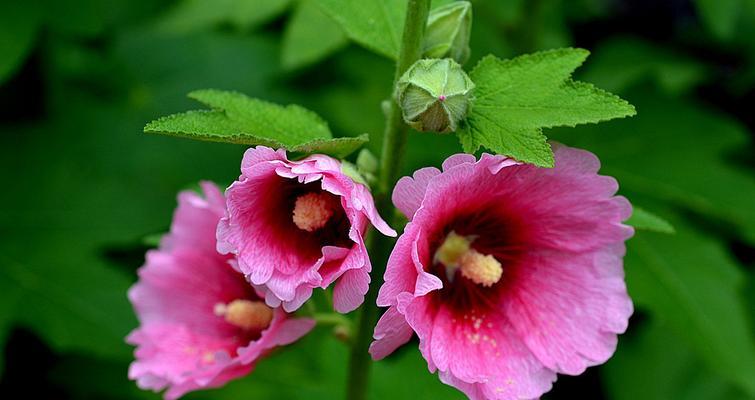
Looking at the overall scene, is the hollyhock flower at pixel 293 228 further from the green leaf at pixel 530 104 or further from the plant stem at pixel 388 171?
the green leaf at pixel 530 104

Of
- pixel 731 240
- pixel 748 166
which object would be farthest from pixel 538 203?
pixel 748 166

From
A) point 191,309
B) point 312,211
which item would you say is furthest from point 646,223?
point 191,309

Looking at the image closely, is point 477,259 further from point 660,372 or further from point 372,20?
point 660,372

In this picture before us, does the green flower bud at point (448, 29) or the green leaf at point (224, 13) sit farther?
the green leaf at point (224, 13)

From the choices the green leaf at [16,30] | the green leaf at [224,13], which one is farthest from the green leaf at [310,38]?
the green leaf at [16,30]

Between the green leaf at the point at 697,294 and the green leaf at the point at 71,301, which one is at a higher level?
the green leaf at the point at 71,301

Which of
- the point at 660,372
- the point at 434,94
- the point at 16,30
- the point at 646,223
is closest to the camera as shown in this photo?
the point at 434,94

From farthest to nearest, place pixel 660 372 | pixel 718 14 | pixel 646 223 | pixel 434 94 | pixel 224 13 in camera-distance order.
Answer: pixel 660 372 → pixel 224 13 → pixel 718 14 → pixel 646 223 → pixel 434 94
